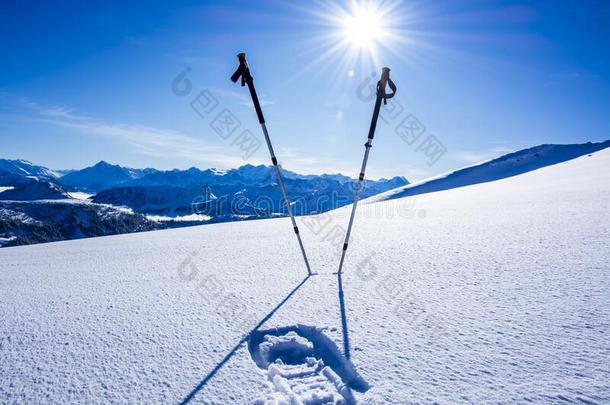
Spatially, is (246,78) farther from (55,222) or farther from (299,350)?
(55,222)

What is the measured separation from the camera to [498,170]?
134 feet

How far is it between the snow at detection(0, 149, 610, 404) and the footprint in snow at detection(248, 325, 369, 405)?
0.05ft

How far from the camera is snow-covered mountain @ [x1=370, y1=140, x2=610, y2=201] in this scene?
118ft

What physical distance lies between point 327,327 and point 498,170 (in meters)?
45.5

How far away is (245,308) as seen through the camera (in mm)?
3980

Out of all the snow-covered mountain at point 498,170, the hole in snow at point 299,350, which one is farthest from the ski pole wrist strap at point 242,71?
the snow-covered mountain at point 498,170

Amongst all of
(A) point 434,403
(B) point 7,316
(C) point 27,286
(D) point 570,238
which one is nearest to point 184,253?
(C) point 27,286

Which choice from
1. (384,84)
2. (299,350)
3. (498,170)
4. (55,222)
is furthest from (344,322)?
(55,222)

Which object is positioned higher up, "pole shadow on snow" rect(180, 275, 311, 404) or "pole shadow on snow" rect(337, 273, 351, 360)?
"pole shadow on snow" rect(337, 273, 351, 360)

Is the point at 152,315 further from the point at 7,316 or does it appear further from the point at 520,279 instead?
the point at 520,279

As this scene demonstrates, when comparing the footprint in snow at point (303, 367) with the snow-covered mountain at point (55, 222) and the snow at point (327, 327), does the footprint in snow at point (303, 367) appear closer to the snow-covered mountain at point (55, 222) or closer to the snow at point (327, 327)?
the snow at point (327, 327)

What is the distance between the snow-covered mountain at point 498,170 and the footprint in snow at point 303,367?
30948 mm

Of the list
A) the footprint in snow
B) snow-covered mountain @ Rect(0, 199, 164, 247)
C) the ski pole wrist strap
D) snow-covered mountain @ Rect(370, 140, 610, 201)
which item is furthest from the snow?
snow-covered mountain @ Rect(0, 199, 164, 247)

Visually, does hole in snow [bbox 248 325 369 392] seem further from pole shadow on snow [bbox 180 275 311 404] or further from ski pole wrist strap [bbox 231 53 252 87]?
ski pole wrist strap [bbox 231 53 252 87]
